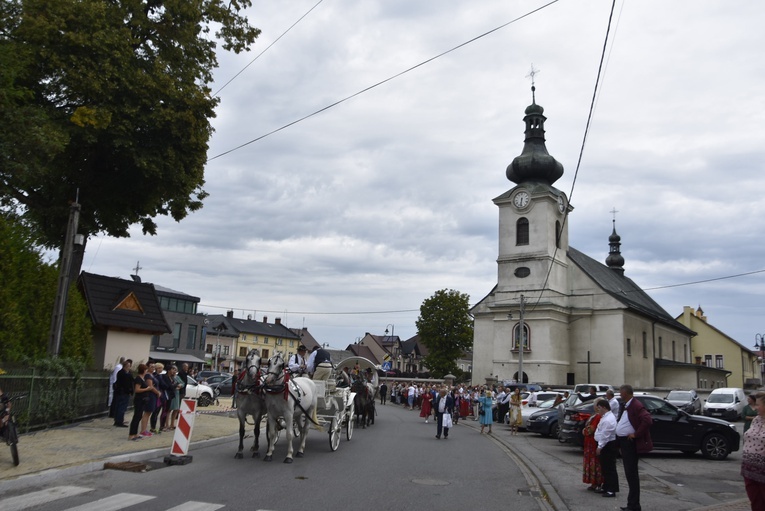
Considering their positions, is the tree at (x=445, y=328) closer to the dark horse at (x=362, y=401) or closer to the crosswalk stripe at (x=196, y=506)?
the dark horse at (x=362, y=401)

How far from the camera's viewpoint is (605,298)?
5369 cm

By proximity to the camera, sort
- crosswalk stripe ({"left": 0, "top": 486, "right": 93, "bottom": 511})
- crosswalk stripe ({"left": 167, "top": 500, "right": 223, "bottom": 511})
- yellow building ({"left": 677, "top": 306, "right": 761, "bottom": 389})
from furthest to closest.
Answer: yellow building ({"left": 677, "top": 306, "right": 761, "bottom": 389})
crosswalk stripe ({"left": 167, "top": 500, "right": 223, "bottom": 511})
crosswalk stripe ({"left": 0, "top": 486, "right": 93, "bottom": 511})

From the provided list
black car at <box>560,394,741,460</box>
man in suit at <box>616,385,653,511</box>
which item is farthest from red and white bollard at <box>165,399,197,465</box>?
black car at <box>560,394,741,460</box>

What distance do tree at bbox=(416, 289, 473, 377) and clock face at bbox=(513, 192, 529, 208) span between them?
1623 centimetres

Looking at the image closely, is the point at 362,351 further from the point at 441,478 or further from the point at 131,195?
the point at 441,478

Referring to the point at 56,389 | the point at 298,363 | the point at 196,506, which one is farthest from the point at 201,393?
the point at 196,506

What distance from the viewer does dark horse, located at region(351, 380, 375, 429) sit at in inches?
846

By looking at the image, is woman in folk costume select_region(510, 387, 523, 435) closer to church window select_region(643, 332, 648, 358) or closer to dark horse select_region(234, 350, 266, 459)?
dark horse select_region(234, 350, 266, 459)

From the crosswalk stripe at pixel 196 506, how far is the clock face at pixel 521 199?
4948cm

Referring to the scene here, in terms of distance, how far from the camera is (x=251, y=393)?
12.3 metres

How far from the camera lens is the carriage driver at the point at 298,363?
1327 cm

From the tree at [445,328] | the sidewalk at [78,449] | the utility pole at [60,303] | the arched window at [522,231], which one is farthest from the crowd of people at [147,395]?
the tree at [445,328]

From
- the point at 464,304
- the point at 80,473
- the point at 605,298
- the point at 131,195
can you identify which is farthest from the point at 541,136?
the point at 80,473

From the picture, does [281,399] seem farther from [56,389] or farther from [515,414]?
[515,414]
